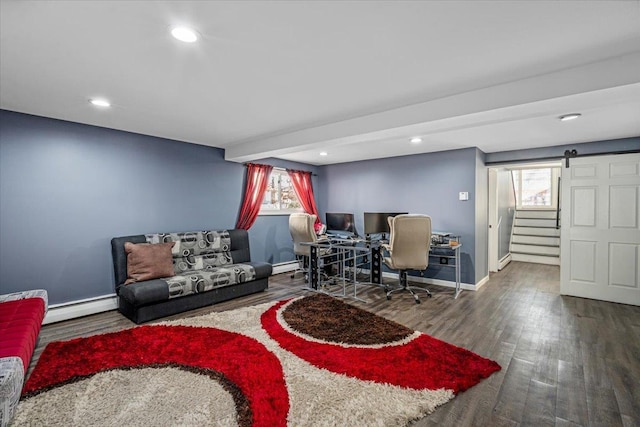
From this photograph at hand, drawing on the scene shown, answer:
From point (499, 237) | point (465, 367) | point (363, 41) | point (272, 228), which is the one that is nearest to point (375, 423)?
point (465, 367)

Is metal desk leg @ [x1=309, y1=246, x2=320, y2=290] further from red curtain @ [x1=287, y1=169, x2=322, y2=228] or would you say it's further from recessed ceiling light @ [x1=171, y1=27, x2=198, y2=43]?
recessed ceiling light @ [x1=171, y1=27, x2=198, y2=43]

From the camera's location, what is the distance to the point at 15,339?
1984 mm

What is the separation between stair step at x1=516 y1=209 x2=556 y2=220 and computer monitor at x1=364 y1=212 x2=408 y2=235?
4.40 metres

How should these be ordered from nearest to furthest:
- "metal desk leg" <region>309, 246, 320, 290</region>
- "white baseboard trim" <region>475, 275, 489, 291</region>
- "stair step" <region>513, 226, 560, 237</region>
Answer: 1. "metal desk leg" <region>309, 246, 320, 290</region>
2. "white baseboard trim" <region>475, 275, 489, 291</region>
3. "stair step" <region>513, 226, 560, 237</region>

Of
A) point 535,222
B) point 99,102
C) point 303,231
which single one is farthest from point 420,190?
point 99,102

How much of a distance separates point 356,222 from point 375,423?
455cm

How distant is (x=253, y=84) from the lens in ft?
7.95

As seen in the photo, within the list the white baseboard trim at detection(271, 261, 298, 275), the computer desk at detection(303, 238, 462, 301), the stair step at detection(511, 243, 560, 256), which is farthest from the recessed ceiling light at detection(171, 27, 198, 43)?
the stair step at detection(511, 243, 560, 256)

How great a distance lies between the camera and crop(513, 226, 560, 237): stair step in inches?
270

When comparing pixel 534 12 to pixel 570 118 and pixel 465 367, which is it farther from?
pixel 465 367

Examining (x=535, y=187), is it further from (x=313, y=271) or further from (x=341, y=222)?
(x=313, y=271)

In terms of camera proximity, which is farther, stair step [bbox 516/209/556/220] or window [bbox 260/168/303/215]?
stair step [bbox 516/209/556/220]

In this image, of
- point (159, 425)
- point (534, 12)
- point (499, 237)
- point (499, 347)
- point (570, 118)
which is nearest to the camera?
point (534, 12)

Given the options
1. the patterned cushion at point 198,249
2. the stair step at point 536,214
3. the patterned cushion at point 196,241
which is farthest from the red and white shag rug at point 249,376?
the stair step at point 536,214
